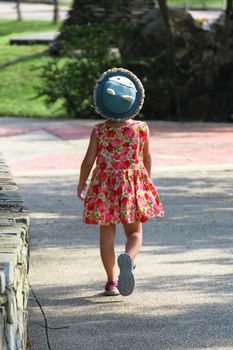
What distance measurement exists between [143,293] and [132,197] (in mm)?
Answer: 604

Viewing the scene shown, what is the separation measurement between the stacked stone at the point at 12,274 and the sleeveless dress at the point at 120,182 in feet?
2.06

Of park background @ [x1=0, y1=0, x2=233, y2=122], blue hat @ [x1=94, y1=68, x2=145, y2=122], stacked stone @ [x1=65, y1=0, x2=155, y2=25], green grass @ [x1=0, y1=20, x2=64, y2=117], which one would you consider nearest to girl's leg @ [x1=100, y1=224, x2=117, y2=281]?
blue hat @ [x1=94, y1=68, x2=145, y2=122]

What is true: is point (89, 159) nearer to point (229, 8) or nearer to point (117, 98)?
point (117, 98)

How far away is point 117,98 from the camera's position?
6.89 meters

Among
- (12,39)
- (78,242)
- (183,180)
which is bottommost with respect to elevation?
(12,39)

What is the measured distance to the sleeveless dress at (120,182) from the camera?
22.6 feet

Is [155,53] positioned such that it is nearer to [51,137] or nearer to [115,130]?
[51,137]

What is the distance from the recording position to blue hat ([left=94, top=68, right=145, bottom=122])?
6.88 meters

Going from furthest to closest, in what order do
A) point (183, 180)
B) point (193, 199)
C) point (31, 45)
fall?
1. point (31, 45)
2. point (183, 180)
3. point (193, 199)

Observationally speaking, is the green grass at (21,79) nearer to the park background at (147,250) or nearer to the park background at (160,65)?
the park background at (160,65)

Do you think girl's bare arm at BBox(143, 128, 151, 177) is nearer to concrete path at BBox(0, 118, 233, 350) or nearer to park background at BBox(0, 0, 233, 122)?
concrete path at BBox(0, 118, 233, 350)

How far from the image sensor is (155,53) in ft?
69.3

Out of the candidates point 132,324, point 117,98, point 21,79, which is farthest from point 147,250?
point 21,79

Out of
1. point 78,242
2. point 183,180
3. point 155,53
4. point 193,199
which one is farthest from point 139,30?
point 78,242
